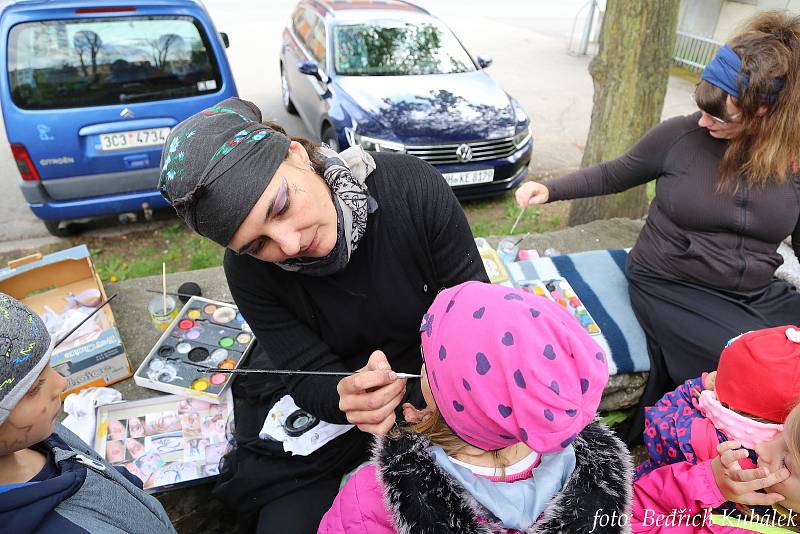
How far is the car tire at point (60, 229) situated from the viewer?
4.66m

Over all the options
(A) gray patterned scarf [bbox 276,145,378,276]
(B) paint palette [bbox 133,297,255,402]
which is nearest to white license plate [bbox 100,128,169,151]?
(B) paint palette [bbox 133,297,255,402]

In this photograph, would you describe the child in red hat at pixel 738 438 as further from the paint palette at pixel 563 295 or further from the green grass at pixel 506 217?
the green grass at pixel 506 217

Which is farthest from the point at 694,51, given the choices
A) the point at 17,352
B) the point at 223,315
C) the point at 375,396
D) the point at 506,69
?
the point at 17,352

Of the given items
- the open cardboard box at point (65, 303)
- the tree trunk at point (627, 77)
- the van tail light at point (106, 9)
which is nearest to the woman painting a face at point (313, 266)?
the open cardboard box at point (65, 303)

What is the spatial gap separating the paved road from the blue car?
1.36m

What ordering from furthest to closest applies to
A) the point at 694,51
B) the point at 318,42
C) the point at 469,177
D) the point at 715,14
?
the point at 715,14 → the point at 694,51 → the point at 318,42 → the point at 469,177

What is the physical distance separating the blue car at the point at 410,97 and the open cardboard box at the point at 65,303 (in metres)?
2.79

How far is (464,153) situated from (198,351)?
333 centimetres

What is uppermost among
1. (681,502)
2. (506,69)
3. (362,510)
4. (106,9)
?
(106,9)

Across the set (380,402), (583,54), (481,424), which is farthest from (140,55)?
(583,54)

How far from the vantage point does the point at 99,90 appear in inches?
162

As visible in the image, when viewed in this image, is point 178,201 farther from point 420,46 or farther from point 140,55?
point 420,46

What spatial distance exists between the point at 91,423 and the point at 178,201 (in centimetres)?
136

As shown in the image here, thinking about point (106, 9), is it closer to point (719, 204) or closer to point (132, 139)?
point (132, 139)
